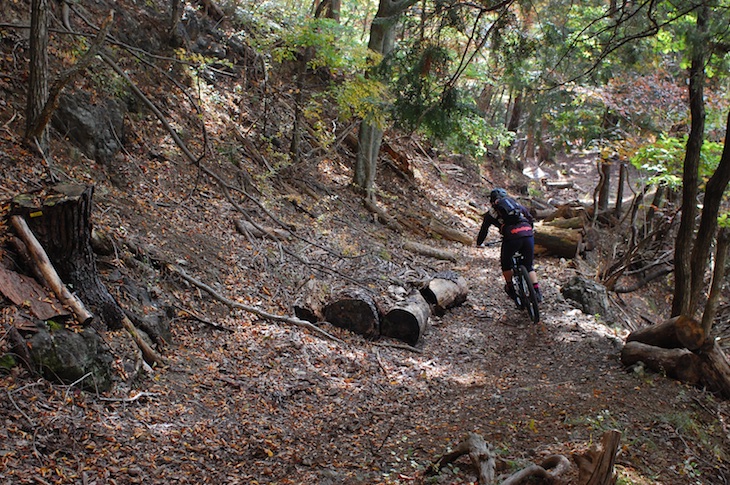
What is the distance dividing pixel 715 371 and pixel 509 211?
11.6 ft

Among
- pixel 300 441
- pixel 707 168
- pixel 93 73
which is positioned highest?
pixel 707 168

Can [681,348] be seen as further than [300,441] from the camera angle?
Yes

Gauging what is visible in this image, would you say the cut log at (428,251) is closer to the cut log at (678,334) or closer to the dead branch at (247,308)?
the dead branch at (247,308)

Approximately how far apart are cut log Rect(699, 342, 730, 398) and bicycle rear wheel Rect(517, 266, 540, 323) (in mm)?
2756

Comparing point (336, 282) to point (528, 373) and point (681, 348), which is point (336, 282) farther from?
point (681, 348)

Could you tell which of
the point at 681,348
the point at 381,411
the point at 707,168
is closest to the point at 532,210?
the point at 707,168

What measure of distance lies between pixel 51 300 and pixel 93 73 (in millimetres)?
Result: 5346

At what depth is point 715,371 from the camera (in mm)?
5449

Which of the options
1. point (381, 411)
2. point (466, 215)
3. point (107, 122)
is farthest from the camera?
point (466, 215)

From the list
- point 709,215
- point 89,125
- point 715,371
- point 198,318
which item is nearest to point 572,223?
point 709,215

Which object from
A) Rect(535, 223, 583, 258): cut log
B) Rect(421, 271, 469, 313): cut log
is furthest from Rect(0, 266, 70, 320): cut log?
Rect(535, 223, 583, 258): cut log

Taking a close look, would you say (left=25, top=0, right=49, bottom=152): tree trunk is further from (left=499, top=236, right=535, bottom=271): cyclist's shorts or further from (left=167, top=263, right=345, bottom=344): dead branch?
(left=499, top=236, right=535, bottom=271): cyclist's shorts

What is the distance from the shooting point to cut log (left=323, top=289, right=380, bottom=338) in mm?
7301

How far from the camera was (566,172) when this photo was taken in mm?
31094
